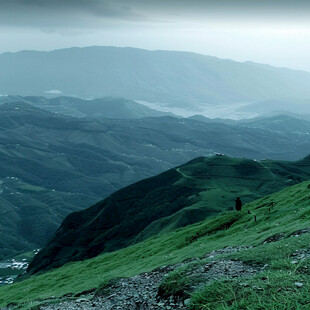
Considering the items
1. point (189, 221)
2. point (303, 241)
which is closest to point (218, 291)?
point (303, 241)

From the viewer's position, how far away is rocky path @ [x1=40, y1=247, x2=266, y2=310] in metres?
22.1

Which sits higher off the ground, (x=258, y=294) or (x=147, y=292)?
(x=258, y=294)

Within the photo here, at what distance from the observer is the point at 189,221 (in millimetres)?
156625

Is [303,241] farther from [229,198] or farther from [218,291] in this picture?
[229,198]

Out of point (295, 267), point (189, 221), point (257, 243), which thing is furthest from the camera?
point (189, 221)

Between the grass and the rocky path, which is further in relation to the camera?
the rocky path

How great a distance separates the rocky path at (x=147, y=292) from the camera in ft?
72.5

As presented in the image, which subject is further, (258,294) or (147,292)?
(147,292)

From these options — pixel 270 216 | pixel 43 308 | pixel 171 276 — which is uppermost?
pixel 171 276

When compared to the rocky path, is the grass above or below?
above

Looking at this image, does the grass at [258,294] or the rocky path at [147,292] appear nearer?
the grass at [258,294]

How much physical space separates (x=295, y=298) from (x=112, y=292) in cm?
1237

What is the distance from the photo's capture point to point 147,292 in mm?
24391

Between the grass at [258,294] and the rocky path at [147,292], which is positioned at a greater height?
the grass at [258,294]
